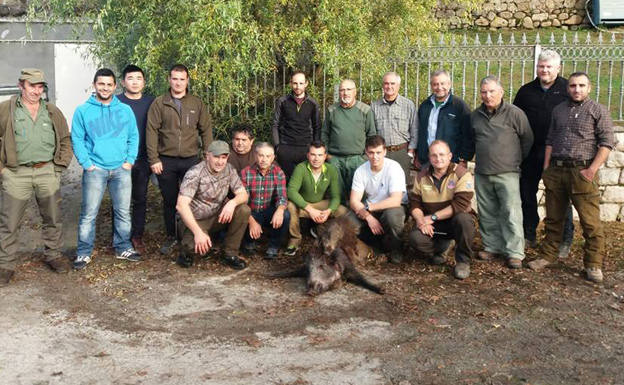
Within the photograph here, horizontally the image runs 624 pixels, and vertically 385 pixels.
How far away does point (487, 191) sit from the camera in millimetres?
6398

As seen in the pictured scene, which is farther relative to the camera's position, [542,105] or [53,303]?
[542,105]

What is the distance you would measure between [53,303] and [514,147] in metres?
A: 4.38

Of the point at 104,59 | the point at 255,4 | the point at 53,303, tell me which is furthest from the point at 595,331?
the point at 104,59

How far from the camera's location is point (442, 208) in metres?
6.23

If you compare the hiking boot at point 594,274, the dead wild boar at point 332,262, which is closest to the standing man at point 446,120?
the dead wild boar at point 332,262

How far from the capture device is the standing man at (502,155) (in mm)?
6121

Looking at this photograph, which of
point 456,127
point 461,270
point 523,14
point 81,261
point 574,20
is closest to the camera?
point 461,270

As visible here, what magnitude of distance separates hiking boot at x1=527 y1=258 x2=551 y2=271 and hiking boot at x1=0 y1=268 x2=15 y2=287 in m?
4.83

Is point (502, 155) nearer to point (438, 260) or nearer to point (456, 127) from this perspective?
point (456, 127)

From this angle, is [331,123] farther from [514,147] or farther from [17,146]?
[17,146]

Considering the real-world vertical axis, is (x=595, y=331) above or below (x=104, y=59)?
below

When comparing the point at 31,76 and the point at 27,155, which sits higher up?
the point at 31,76

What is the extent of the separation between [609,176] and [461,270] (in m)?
3.06

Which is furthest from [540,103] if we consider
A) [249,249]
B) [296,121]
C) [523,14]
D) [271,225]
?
[523,14]
